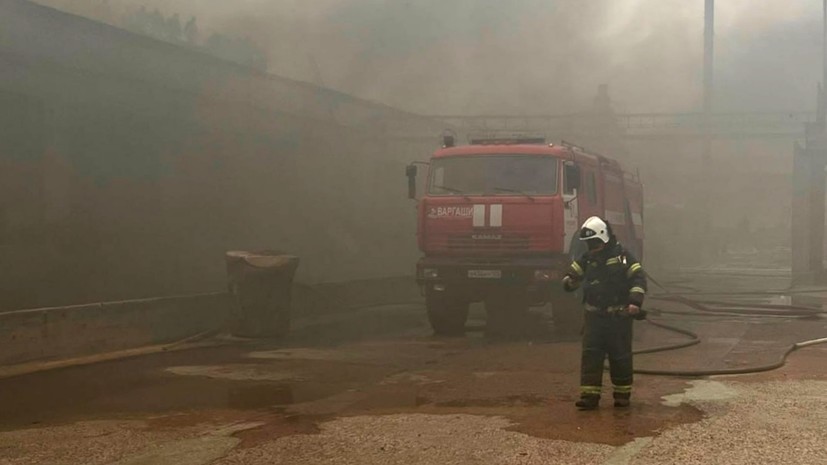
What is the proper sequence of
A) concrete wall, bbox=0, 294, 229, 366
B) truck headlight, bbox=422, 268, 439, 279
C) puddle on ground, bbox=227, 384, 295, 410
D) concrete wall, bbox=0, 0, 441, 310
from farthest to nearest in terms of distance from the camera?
1. concrete wall, bbox=0, 0, 441, 310
2. truck headlight, bbox=422, 268, 439, 279
3. concrete wall, bbox=0, 294, 229, 366
4. puddle on ground, bbox=227, 384, 295, 410

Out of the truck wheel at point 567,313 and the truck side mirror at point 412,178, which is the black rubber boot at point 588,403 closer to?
the truck wheel at point 567,313

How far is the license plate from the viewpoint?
11.9m

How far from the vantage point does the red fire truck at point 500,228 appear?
1191 cm

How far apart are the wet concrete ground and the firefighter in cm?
20

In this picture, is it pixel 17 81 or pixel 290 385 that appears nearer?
pixel 290 385

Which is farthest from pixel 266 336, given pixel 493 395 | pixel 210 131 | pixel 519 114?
pixel 519 114

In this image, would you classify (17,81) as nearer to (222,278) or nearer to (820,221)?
(222,278)

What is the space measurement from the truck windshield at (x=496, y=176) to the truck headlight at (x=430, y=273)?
103 cm

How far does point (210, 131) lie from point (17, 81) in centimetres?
615

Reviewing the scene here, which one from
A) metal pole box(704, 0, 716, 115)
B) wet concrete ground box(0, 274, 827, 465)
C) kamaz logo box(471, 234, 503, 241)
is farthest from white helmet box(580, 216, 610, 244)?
metal pole box(704, 0, 716, 115)

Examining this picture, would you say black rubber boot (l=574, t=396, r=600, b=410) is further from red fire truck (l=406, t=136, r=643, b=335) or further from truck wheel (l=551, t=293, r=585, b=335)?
truck wheel (l=551, t=293, r=585, b=335)

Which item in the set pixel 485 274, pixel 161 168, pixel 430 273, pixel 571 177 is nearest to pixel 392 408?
pixel 485 274

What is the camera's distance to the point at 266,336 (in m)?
12.1

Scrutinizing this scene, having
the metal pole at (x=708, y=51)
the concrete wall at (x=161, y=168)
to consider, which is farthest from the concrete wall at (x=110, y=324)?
the metal pole at (x=708, y=51)
